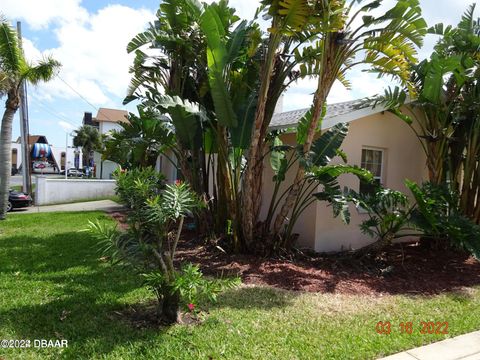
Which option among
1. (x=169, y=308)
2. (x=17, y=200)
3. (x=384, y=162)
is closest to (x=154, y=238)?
(x=169, y=308)

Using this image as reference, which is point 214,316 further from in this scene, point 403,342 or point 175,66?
point 175,66

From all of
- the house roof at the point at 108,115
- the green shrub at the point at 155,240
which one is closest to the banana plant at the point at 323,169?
the green shrub at the point at 155,240

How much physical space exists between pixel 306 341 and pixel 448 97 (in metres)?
6.85

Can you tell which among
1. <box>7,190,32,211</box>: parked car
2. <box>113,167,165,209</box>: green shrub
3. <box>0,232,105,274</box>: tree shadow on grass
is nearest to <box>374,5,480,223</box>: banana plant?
<box>113,167,165,209</box>: green shrub

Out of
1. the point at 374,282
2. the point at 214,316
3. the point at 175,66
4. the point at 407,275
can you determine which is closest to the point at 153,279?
the point at 214,316

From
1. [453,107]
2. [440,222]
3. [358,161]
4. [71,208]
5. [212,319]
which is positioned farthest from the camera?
[71,208]

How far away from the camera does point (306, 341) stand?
4168 millimetres

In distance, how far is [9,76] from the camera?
1153cm

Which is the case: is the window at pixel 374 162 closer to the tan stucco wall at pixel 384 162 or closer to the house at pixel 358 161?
the house at pixel 358 161

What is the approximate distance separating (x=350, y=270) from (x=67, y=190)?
51.3 ft

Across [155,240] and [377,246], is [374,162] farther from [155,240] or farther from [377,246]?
[155,240]

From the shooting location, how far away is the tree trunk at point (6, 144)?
11938 mm

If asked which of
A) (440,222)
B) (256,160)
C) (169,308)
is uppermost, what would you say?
(256,160)

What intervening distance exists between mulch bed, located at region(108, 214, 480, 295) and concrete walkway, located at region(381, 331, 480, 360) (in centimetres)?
170
